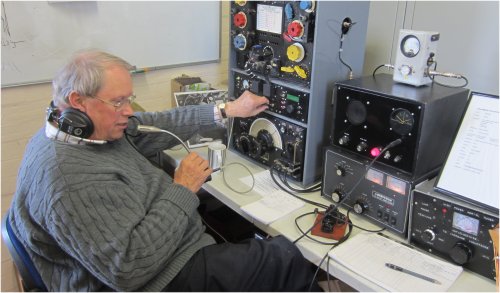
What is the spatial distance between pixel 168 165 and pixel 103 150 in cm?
53

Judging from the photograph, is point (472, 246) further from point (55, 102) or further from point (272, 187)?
point (55, 102)

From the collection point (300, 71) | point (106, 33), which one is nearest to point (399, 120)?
point (300, 71)

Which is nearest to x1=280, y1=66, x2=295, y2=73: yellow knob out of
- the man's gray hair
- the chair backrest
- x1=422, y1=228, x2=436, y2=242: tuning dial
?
the man's gray hair

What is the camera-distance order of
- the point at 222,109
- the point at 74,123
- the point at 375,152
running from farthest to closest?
the point at 222,109 < the point at 375,152 < the point at 74,123

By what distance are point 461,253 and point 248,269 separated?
58cm

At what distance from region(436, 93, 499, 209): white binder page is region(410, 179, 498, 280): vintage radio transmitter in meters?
0.04

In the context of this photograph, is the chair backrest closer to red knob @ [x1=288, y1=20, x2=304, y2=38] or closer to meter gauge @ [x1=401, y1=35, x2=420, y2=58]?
red knob @ [x1=288, y1=20, x2=304, y2=38]

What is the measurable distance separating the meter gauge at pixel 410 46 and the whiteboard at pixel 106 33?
4.49 ft

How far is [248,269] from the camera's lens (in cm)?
122

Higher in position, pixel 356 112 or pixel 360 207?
pixel 356 112

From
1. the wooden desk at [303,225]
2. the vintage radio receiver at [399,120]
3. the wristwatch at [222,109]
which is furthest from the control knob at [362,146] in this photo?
the wristwatch at [222,109]

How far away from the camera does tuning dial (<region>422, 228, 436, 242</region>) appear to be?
43.9 inches

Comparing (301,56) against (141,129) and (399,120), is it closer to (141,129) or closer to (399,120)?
(399,120)

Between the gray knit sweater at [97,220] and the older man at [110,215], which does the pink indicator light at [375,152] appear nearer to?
the older man at [110,215]
